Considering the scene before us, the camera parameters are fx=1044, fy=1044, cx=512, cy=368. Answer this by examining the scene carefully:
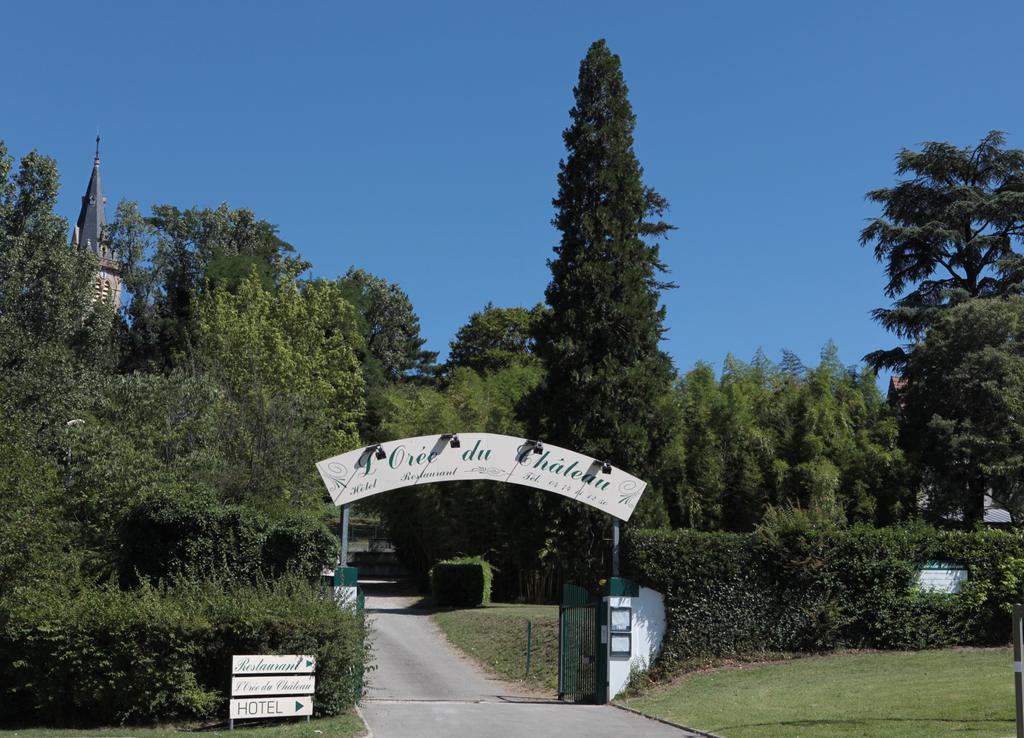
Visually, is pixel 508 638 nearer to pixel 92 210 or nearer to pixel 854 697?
pixel 854 697

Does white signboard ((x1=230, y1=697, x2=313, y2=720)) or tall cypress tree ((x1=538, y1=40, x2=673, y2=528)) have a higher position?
tall cypress tree ((x1=538, y1=40, x2=673, y2=528))

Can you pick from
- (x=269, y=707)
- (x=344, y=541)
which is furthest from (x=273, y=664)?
(x=344, y=541)

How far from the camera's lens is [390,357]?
77.7 metres

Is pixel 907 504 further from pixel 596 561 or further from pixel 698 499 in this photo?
pixel 596 561

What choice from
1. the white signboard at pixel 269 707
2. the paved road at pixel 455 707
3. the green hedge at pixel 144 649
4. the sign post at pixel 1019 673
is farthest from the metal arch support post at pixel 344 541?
the sign post at pixel 1019 673

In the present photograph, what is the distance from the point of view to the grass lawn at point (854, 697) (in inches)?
523

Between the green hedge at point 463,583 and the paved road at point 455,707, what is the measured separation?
4828 millimetres

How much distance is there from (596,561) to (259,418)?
35.6 feet

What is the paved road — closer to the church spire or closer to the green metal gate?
the green metal gate

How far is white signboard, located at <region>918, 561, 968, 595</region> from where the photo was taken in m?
21.1

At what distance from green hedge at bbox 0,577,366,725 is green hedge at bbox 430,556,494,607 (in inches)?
727

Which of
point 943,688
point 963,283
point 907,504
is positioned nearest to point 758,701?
point 943,688

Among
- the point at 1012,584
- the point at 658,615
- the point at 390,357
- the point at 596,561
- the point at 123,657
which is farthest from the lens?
the point at 390,357

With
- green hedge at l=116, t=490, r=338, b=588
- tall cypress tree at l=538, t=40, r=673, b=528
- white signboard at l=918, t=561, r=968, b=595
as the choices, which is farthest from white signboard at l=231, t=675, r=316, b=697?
tall cypress tree at l=538, t=40, r=673, b=528
